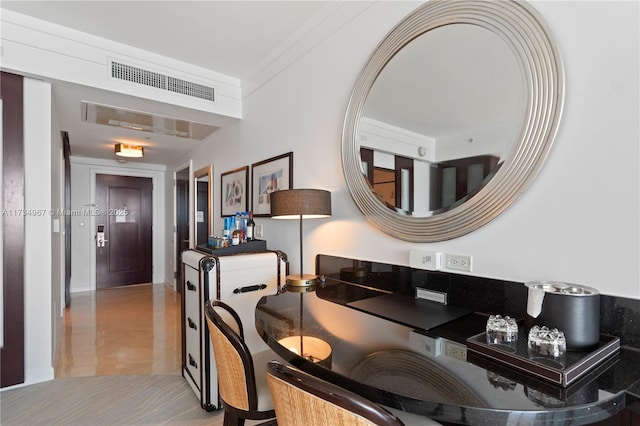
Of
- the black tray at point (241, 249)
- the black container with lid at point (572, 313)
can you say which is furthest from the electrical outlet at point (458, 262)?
the black tray at point (241, 249)

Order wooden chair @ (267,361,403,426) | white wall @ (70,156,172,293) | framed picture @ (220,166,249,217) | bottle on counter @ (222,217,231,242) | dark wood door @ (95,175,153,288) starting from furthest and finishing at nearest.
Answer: dark wood door @ (95,175,153,288)
white wall @ (70,156,172,293)
framed picture @ (220,166,249,217)
bottle on counter @ (222,217,231,242)
wooden chair @ (267,361,403,426)

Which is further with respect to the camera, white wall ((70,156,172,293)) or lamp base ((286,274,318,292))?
white wall ((70,156,172,293))

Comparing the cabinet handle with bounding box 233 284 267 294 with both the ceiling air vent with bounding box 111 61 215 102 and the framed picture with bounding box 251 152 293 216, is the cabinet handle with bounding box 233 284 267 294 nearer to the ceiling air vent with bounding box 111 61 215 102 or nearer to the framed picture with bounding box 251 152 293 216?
the framed picture with bounding box 251 152 293 216

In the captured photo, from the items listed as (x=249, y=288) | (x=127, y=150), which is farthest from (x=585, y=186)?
(x=127, y=150)

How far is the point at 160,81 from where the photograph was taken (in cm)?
270

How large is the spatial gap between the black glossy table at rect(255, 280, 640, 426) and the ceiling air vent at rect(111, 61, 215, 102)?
2.38 metres

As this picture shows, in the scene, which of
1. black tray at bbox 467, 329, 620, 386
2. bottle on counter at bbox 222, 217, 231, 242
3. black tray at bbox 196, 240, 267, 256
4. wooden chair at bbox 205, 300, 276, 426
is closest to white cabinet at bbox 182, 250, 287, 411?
black tray at bbox 196, 240, 267, 256

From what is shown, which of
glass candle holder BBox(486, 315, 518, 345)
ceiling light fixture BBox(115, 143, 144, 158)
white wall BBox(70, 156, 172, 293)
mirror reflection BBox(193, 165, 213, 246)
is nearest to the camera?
glass candle holder BBox(486, 315, 518, 345)

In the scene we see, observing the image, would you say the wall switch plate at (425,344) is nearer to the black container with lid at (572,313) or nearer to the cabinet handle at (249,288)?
the black container with lid at (572,313)

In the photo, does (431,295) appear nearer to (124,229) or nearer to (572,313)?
(572,313)

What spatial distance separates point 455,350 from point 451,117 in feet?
3.24

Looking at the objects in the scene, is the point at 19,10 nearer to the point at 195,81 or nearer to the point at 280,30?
the point at 195,81

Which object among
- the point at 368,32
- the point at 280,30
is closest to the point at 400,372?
the point at 368,32

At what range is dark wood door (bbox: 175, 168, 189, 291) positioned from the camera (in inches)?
209
